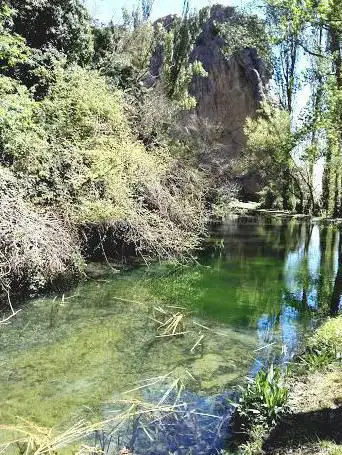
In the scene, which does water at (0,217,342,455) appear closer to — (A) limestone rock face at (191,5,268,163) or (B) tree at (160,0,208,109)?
(B) tree at (160,0,208,109)

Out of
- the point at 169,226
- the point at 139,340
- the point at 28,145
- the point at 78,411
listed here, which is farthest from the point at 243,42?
the point at 78,411

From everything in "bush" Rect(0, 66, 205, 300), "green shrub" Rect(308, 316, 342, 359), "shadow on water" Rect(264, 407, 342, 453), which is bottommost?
"shadow on water" Rect(264, 407, 342, 453)

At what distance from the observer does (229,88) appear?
51.5 metres

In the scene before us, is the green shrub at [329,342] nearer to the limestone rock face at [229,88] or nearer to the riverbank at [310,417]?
the riverbank at [310,417]

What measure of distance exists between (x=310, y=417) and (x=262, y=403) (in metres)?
0.59

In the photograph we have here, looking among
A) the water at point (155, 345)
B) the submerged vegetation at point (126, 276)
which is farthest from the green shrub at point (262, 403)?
the water at point (155, 345)

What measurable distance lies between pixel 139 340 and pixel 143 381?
1988 mm

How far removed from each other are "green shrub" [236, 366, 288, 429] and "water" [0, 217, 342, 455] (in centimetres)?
41

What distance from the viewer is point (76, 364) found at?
27.5ft

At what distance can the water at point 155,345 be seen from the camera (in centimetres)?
653

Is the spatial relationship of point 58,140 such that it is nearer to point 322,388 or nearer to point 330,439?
point 322,388

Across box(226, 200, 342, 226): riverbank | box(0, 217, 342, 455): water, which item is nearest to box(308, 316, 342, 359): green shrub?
box(0, 217, 342, 455): water

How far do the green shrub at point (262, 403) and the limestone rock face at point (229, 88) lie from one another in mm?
45169

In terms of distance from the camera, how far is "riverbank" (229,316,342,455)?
515cm
